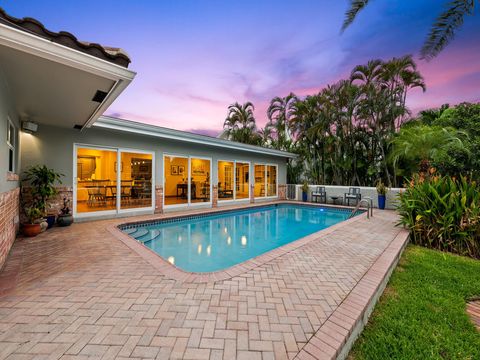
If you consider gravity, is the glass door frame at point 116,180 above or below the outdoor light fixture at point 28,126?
below

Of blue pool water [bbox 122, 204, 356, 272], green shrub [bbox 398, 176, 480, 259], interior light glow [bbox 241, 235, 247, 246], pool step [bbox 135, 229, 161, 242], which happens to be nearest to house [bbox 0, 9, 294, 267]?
blue pool water [bbox 122, 204, 356, 272]

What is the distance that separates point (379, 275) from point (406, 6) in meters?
4.84

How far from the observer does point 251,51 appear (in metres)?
11.8

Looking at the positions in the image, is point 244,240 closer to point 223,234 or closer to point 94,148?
point 223,234

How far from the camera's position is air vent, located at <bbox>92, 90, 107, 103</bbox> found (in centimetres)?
410

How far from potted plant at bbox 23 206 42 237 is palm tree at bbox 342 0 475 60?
7820mm

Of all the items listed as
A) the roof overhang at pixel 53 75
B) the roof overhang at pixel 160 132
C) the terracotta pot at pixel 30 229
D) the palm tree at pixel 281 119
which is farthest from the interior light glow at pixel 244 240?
the palm tree at pixel 281 119

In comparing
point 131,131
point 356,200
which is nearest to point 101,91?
point 131,131

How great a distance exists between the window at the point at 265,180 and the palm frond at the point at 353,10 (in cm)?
1031

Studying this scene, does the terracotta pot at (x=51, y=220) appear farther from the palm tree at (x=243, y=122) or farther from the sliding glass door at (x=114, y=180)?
the palm tree at (x=243, y=122)

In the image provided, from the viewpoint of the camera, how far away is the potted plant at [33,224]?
541 centimetres

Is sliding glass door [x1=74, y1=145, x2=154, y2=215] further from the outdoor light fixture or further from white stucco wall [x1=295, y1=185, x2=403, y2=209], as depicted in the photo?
white stucco wall [x1=295, y1=185, x2=403, y2=209]

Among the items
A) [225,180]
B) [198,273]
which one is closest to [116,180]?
[225,180]

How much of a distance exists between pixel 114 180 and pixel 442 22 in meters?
9.96
